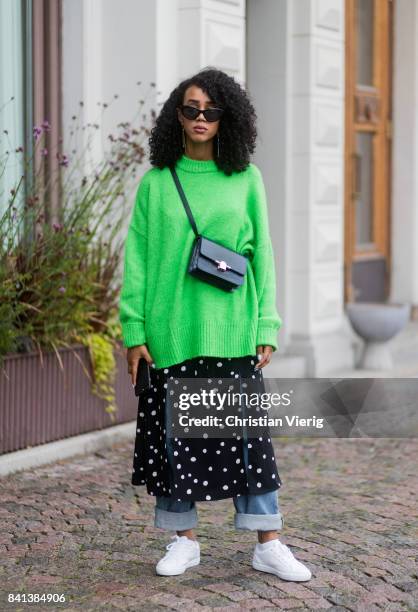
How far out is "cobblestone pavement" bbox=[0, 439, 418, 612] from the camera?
4.19 metres

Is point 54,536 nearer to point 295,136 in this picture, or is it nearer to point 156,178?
point 156,178

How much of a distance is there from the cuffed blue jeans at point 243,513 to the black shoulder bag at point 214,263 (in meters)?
0.76

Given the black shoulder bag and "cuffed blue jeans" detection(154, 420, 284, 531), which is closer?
the black shoulder bag

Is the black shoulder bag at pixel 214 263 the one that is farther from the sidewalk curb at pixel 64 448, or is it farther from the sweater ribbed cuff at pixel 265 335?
the sidewalk curb at pixel 64 448

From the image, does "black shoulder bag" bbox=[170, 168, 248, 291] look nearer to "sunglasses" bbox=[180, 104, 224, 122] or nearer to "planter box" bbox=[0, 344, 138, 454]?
"sunglasses" bbox=[180, 104, 224, 122]

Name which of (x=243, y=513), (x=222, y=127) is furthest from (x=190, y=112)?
(x=243, y=513)

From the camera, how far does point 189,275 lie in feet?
13.8

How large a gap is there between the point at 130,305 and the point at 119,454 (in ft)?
7.76

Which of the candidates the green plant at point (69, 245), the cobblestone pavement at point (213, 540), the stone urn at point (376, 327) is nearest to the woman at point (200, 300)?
the cobblestone pavement at point (213, 540)

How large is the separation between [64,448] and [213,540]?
1615 millimetres

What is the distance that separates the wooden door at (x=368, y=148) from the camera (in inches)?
388

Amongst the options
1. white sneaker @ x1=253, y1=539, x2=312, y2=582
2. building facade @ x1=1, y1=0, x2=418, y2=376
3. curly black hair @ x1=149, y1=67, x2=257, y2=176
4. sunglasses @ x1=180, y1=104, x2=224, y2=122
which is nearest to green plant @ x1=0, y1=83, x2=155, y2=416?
building facade @ x1=1, y1=0, x2=418, y2=376

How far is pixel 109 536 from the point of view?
4.92m

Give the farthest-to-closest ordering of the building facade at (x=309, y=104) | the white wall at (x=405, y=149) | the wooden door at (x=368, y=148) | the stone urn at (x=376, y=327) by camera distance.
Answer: the white wall at (x=405, y=149), the wooden door at (x=368, y=148), the stone urn at (x=376, y=327), the building facade at (x=309, y=104)
